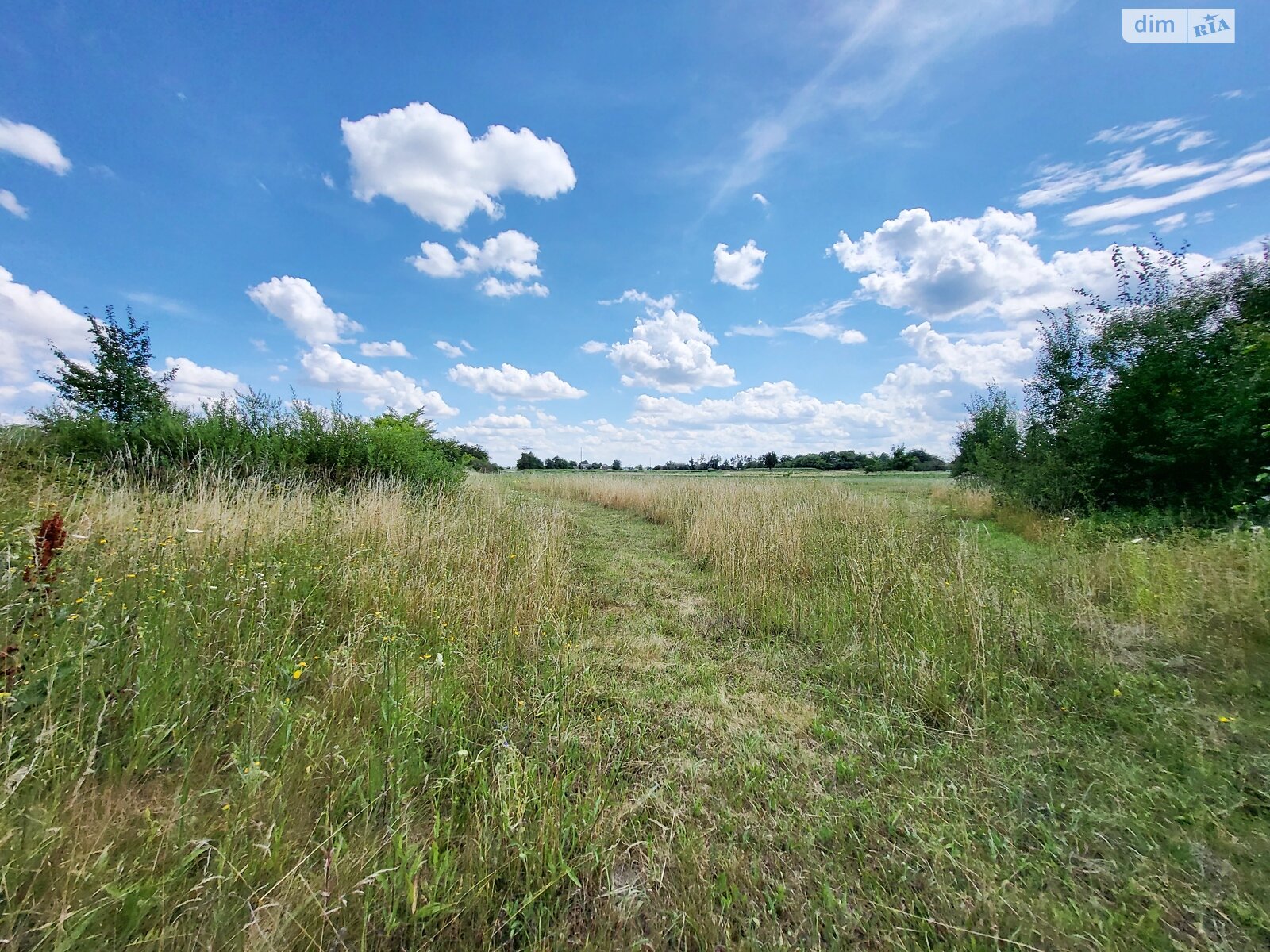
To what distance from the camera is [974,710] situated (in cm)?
268

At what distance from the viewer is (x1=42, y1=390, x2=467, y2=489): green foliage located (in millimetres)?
6582

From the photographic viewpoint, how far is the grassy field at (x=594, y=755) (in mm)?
1393

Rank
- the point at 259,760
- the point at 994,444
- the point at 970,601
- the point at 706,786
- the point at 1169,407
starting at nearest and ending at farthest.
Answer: the point at 259,760
the point at 706,786
the point at 970,601
the point at 1169,407
the point at 994,444

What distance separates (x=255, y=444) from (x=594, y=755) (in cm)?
891

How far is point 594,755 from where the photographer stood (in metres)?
2.26

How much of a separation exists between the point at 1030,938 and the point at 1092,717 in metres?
1.92

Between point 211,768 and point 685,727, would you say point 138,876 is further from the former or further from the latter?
point 685,727

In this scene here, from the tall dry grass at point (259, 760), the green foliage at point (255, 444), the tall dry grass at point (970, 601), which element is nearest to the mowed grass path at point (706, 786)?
the tall dry grass at point (259, 760)

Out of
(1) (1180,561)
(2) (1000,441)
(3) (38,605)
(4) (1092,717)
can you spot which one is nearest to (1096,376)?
(2) (1000,441)

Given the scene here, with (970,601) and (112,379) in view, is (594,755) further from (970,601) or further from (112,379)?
(112,379)

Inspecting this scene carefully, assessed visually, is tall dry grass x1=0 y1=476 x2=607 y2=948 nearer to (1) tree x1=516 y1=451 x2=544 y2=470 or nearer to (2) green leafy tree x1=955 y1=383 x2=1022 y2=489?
(2) green leafy tree x1=955 y1=383 x2=1022 y2=489

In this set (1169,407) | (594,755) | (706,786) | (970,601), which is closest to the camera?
(706,786)

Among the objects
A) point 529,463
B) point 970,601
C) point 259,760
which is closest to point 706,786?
point 259,760

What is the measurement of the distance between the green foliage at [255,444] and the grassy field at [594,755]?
3179 mm
